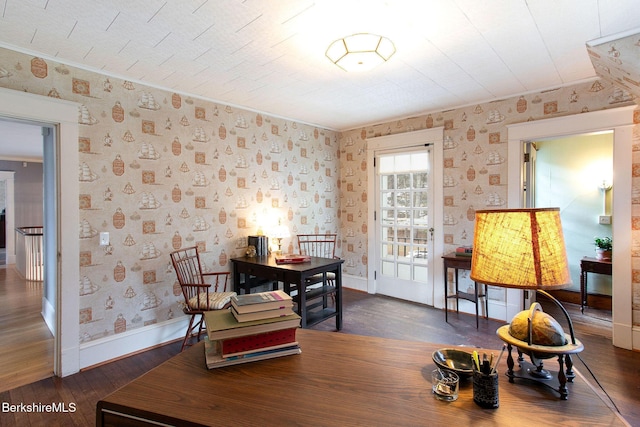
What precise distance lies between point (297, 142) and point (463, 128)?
2191mm

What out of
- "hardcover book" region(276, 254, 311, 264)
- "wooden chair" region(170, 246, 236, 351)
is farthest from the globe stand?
"hardcover book" region(276, 254, 311, 264)

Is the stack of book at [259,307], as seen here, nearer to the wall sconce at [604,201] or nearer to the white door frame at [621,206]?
the white door frame at [621,206]

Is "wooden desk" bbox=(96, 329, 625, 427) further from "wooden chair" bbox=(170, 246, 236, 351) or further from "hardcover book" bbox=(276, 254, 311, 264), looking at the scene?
"hardcover book" bbox=(276, 254, 311, 264)

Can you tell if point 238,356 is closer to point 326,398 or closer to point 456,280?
point 326,398

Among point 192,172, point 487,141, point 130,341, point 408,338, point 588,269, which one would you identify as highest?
point 487,141

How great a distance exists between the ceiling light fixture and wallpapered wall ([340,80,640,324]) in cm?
197

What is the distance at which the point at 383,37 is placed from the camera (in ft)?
7.31

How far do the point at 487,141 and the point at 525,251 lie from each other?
3.24 metres

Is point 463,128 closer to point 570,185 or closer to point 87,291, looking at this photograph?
point 570,185

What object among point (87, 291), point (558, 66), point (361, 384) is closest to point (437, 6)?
point (558, 66)

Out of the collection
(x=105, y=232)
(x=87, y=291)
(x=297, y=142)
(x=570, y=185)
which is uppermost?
(x=297, y=142)

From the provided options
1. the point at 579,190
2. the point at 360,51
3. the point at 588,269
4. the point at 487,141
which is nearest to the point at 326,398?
the point at 360,51

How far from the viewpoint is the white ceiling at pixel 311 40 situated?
198 cm

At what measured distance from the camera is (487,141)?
12.6ft
